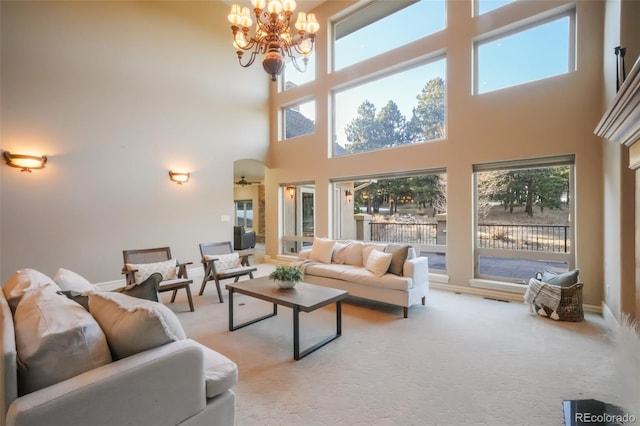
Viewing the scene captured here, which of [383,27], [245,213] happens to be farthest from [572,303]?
[245,213]

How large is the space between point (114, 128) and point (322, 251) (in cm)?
419

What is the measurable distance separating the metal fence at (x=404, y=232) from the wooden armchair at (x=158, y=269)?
12.2 feet

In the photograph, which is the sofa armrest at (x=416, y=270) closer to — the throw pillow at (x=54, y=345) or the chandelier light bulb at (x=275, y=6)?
the throw pillow at (x=54, y=345)

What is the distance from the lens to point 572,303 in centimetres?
336

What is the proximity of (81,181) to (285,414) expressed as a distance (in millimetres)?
4974

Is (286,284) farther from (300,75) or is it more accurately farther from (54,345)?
(300,75)

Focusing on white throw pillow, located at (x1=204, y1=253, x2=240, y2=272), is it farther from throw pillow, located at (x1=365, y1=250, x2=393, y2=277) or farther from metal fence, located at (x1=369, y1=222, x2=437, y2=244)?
metal fence, located at (x1=369, y1=222, x2=437, y2=244)

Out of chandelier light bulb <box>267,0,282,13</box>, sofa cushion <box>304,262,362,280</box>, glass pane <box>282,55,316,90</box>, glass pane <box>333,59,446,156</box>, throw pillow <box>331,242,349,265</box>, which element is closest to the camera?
chandelier light bulb <box>267,0,282,13</box>

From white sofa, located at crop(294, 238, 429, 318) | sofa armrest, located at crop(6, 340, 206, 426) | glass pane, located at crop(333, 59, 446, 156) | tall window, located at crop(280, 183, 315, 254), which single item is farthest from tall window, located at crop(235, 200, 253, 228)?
sofa armrest, located at crop(6, 340, 206, 426)

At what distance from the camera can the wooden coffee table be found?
2668mm

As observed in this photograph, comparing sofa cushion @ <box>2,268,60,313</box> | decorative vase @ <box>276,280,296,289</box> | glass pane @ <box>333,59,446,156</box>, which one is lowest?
decorative vase @ <box>276,280,296,289</box>

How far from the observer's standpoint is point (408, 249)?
400cm

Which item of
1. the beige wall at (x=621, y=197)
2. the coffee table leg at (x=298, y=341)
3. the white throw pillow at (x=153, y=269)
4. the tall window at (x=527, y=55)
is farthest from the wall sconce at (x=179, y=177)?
the beige wall at (x=621, y=197)

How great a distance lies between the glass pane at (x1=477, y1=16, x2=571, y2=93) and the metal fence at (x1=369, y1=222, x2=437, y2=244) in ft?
7.96
